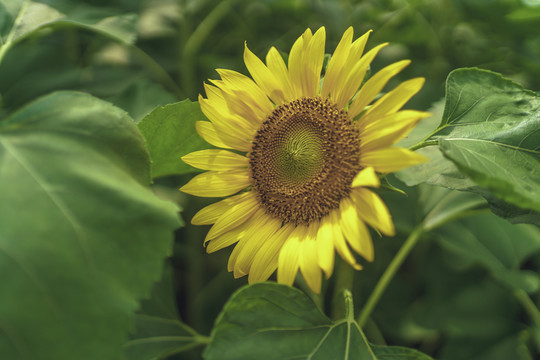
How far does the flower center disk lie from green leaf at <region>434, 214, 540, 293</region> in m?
0.43

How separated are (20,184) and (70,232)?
7 cm

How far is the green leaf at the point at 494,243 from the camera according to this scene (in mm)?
967

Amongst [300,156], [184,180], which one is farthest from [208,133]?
[184,180]

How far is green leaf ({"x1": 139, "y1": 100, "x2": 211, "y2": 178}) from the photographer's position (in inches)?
26.4

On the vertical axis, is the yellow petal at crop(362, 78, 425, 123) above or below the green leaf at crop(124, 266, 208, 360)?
above

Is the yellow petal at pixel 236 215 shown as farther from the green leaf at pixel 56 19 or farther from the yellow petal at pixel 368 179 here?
the green leaf at pixel 56 19

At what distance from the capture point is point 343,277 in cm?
73

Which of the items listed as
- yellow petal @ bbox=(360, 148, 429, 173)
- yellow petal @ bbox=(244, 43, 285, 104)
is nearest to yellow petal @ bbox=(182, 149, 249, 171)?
yellow petal @ bbox=(244, 43, 285, 104)

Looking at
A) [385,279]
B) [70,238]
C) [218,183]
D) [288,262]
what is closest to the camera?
[70,238]

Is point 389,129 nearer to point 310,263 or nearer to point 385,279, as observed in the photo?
point 310,263

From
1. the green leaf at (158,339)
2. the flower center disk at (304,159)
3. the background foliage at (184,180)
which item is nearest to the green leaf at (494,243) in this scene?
the background foliage at (184,180)

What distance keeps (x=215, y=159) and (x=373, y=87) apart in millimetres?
237

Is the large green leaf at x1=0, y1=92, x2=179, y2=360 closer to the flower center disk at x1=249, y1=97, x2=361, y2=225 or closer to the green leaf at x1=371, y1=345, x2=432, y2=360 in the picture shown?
the flower center disk at x1=249, y1=97, x2=361, y2=225

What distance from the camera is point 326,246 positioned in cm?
54
